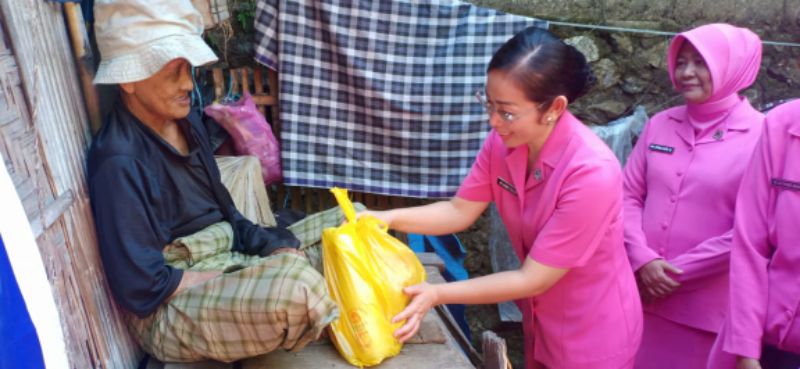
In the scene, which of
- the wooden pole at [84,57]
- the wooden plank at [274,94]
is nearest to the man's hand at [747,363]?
the wooden pole at [84,57]

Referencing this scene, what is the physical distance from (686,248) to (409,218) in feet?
3.96

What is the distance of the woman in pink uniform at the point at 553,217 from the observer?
1.82m

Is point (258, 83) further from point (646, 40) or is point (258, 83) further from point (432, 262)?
point (646, 40)

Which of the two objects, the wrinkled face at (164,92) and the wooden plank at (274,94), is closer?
the wrinkled face at (164,92)

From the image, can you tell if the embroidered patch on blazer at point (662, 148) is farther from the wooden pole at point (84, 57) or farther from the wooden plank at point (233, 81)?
the wooden pole at point (84, 57)

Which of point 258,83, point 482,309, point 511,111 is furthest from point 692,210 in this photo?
point 258,83

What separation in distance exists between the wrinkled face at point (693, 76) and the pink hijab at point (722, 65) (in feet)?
0.09

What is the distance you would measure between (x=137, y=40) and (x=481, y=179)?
4.28ft

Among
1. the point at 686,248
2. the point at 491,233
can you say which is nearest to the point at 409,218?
the point at 686,248

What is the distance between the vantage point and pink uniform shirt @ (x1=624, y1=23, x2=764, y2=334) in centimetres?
243

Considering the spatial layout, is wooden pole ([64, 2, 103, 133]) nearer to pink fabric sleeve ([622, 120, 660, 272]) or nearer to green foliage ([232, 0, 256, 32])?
green foliage ([232, 0, 256, 32])

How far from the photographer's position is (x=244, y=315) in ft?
6.23

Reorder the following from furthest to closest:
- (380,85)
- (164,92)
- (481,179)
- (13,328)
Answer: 1. (380,85)
2. (481,179)
3. (164,92)
4. (13,328)

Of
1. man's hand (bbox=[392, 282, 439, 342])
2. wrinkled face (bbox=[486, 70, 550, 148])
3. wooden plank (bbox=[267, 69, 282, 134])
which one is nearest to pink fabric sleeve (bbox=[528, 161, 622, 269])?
wrinkled face (bbox=[486, 70, 550, 148])
